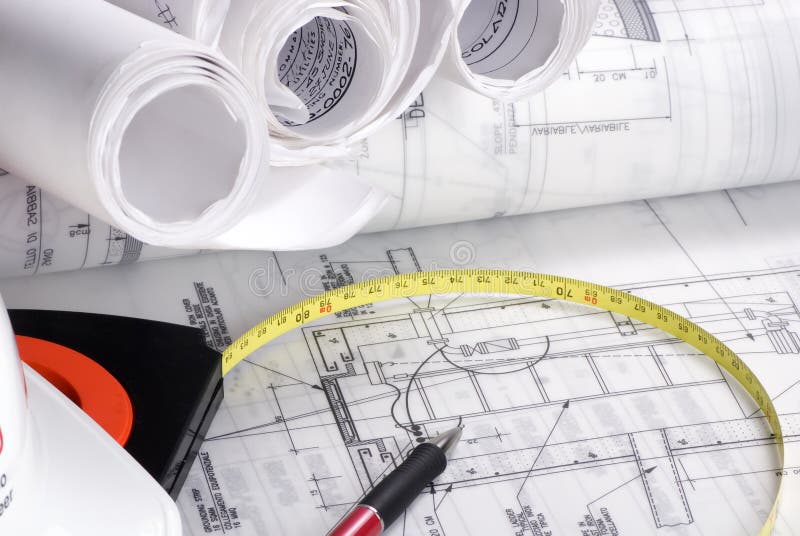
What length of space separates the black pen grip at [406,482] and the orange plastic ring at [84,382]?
253 mm

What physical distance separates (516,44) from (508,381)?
0.45 metres

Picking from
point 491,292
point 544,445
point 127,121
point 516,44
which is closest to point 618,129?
point 516,44

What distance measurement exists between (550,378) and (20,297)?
64cm

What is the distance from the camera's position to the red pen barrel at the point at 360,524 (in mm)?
929

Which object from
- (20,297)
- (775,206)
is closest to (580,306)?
(775,206)

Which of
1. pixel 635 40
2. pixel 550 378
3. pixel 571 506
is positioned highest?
pixel 635 40

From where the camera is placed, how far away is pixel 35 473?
2.44 feet

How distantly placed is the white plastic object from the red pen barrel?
17 centimetres

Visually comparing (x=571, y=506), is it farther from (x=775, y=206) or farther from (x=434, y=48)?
(x=775, y=206)

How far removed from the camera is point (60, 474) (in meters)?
0.77

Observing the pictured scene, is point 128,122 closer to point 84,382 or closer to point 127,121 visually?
point 127,121

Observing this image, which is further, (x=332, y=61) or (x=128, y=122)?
(x=332, y=61)

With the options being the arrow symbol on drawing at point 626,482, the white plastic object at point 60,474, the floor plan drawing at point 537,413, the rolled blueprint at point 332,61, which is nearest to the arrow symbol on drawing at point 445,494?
the floor plan drawing at point 537,413

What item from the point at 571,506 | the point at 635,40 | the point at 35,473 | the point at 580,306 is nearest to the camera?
the point at 35,473
